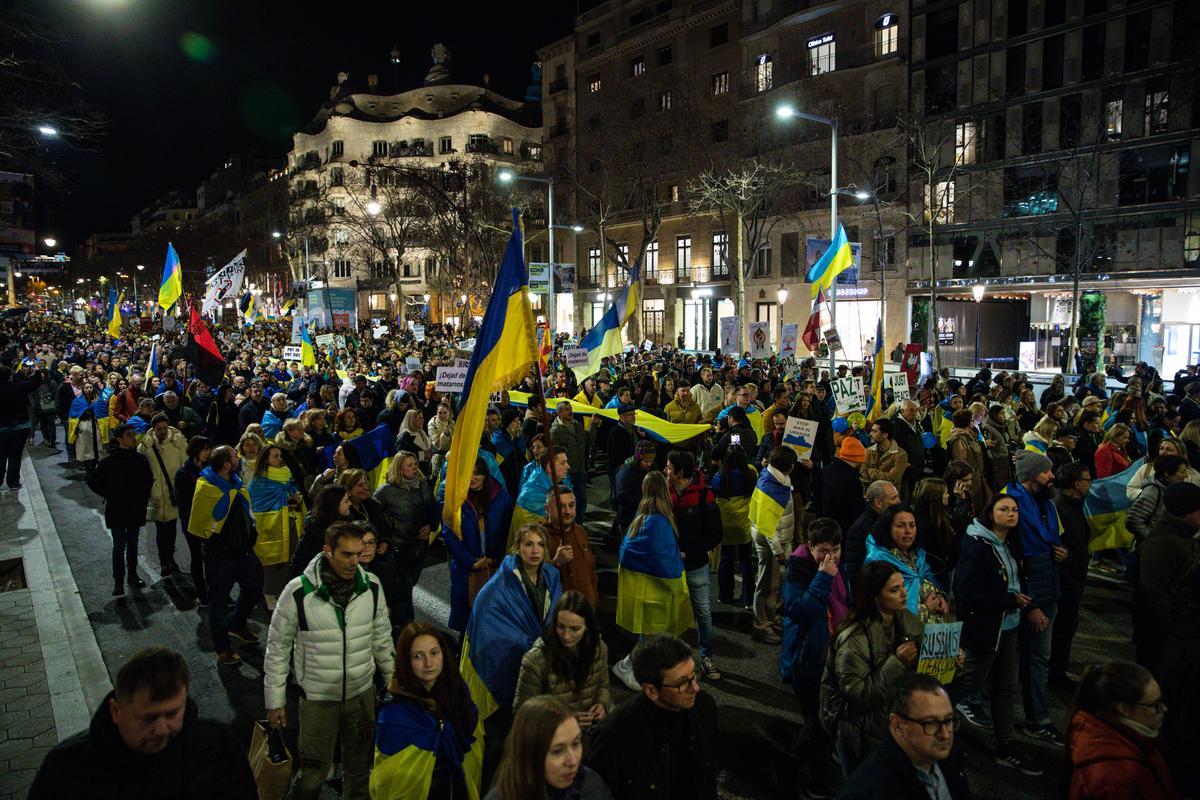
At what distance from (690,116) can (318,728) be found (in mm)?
38913

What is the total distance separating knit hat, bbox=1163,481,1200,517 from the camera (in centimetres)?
443

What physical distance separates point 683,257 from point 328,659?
4679cm

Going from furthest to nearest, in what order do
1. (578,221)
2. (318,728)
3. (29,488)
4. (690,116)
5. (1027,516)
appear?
(578,221) < (690,116) < (29,488) < (1027,516) < (318,728)

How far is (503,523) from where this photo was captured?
19.6ft

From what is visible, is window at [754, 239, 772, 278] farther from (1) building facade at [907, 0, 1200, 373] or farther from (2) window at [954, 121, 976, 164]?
(2) window at [954, 121, 976, 164]

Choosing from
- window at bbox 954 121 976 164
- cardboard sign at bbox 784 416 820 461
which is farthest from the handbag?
window at bbox 954 121 976 164

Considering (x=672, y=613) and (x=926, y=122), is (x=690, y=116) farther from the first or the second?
(x=672, y=613)

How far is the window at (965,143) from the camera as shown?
120ft

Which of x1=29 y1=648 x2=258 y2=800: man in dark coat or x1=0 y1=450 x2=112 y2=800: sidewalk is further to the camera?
x1=0 y1=450 x2=112 y2=800: sidewalk

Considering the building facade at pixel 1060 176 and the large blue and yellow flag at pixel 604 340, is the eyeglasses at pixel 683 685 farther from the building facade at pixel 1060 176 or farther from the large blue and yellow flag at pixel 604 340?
A: the building facade at pixel 1060 176

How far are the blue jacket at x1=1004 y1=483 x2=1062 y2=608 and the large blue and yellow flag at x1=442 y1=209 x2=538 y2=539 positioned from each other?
11.0 ft

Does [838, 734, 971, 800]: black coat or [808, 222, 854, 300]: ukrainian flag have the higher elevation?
[808, 222, 854, 300]: ukrainian flag

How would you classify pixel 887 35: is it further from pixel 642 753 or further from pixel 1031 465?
pixel 642 753

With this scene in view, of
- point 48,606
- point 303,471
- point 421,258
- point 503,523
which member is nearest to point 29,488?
point 48,606
